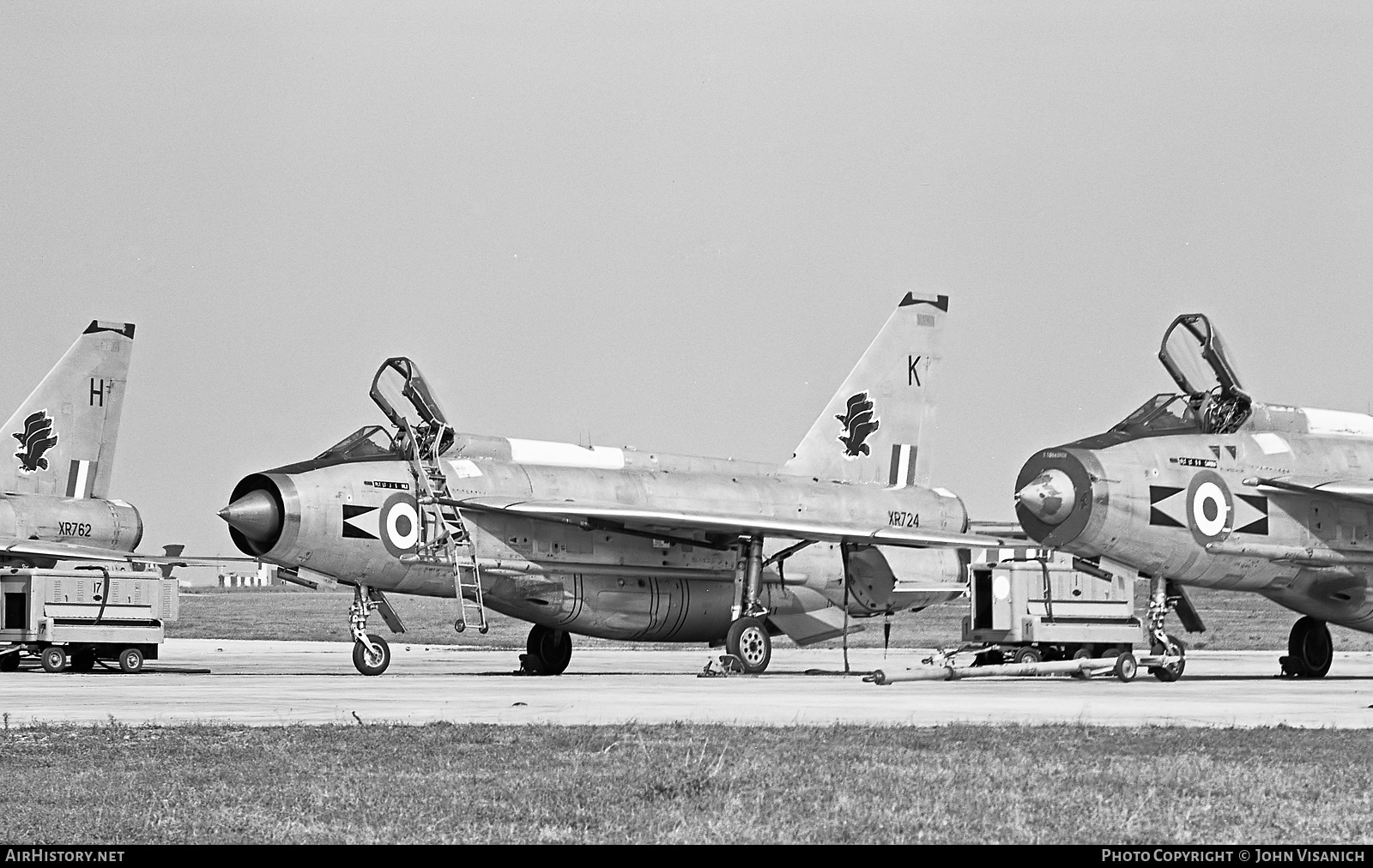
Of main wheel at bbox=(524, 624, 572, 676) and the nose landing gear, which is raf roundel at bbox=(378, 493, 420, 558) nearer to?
the nose landing gear

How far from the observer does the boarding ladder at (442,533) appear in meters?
22.6

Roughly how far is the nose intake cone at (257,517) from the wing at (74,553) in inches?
175

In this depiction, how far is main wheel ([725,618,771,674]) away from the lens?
920 inches

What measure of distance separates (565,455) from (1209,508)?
30.2 feet

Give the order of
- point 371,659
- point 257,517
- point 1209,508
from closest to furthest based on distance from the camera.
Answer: point 1209,508
point 257,517
point 371,659

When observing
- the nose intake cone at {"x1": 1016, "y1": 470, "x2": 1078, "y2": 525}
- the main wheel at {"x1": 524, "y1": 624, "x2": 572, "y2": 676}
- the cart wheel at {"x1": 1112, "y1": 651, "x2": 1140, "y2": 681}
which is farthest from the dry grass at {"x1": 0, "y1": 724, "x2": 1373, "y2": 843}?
the main wheel at {"x1": 524, "y1": 624, "x2": 572, "y2": 676}

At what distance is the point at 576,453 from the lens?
2498 cm

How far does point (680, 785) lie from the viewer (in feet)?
29.1

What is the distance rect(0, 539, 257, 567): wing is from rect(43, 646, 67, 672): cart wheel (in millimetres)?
1951

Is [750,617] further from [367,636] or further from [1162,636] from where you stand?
[1162,636]

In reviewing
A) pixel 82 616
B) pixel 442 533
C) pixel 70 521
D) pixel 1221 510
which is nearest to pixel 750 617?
pixel 442 533

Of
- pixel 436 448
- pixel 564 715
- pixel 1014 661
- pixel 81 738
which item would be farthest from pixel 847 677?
pixel 81 738

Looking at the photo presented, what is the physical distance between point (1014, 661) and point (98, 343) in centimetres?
1845

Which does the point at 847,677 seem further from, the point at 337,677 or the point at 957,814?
the point at 957,814
